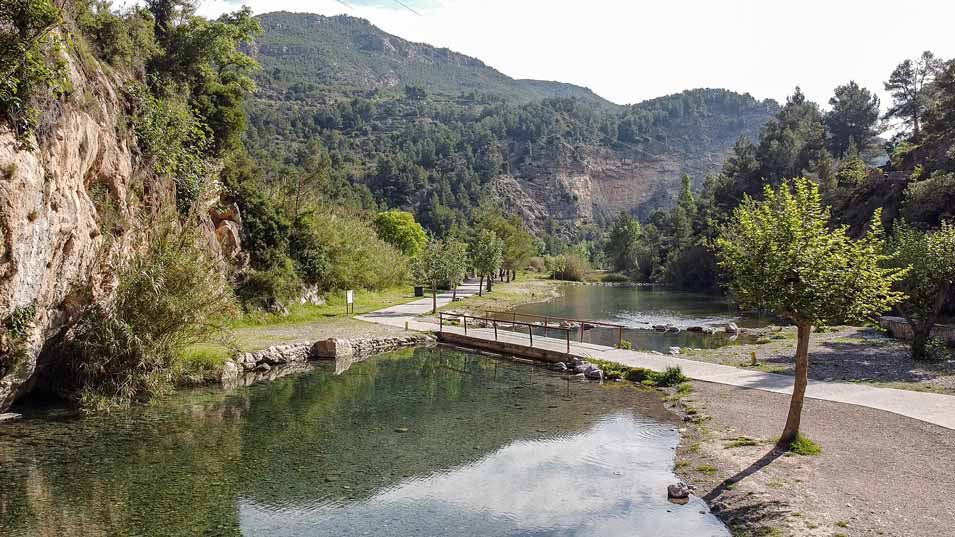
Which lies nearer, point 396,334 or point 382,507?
point 382,507

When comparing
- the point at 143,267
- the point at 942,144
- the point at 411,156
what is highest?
the point at 411,156

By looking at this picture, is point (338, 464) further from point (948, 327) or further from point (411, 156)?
point (411, 156)

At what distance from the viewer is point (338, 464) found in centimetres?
1380

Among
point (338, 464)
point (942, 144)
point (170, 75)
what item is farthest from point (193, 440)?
point (942, 144)

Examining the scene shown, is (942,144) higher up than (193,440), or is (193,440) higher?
(942,144)

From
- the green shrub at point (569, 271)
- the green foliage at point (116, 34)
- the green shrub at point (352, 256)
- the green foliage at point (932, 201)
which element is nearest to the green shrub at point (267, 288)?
the green shrub at point (352, 256)

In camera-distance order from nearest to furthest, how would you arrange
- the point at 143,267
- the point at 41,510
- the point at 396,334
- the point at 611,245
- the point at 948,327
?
the point at 41,510
the point at 143,267
the point at 948,327
the point at 396,334
the point at 611,245

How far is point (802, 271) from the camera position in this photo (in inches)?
460

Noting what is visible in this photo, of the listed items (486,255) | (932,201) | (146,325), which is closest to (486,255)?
(486,255)

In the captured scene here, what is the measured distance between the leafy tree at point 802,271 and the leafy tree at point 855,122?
84694mm

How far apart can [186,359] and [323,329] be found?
11060mm

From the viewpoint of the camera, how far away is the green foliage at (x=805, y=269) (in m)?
11.7

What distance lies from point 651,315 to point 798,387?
37.4 meters

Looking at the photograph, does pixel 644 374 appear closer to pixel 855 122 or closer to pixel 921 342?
pixel 921 342
